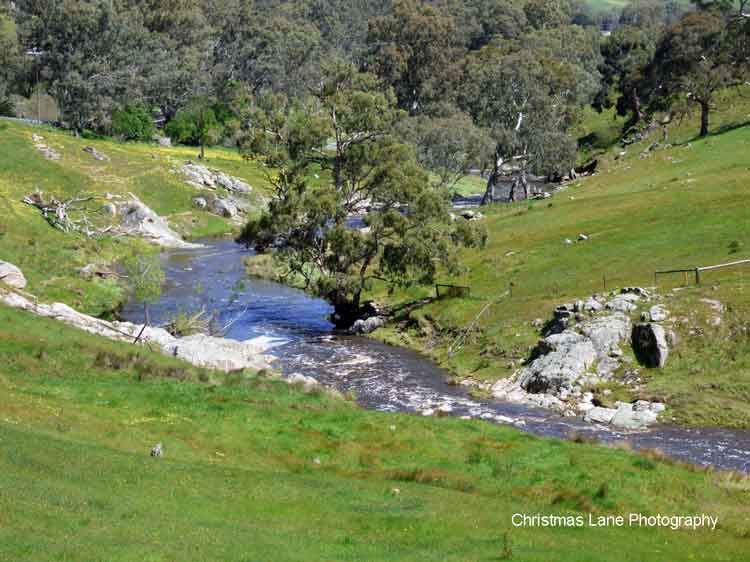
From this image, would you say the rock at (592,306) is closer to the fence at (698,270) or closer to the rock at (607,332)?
the rock at (607,332)

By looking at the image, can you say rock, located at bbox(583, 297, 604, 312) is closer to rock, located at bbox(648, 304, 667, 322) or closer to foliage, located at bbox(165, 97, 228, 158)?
rock, located at bbox(648, 304, 667, 322)

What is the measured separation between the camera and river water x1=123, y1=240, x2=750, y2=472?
3900 cm

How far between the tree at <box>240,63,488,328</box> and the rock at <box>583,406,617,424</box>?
67.2ft

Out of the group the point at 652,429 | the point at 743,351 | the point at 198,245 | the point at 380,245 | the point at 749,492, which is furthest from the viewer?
the point at 198,245

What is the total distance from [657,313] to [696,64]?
261 ft

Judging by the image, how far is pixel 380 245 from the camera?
63094 mm

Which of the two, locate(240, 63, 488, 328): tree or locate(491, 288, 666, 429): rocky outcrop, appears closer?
locate(491, 288, 666, 429): rocky outcrop

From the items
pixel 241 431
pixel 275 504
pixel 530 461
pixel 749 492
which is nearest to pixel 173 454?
pixel 241 431

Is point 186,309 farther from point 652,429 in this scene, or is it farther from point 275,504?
point 275,504

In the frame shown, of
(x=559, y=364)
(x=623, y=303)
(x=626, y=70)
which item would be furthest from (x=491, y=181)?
(x=559, y=364)

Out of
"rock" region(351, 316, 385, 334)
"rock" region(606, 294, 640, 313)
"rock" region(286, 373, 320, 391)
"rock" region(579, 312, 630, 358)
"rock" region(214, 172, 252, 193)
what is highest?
"rock" region(606, 294, 640, 313)

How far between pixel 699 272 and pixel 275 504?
35902mm

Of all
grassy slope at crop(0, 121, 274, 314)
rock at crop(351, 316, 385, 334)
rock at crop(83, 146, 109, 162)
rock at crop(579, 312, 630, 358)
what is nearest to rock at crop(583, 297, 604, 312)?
rock at crop(579, 312, 630, 358)

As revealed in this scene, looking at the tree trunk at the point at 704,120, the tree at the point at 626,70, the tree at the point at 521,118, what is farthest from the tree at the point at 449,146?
the tree at the point at 626,70
